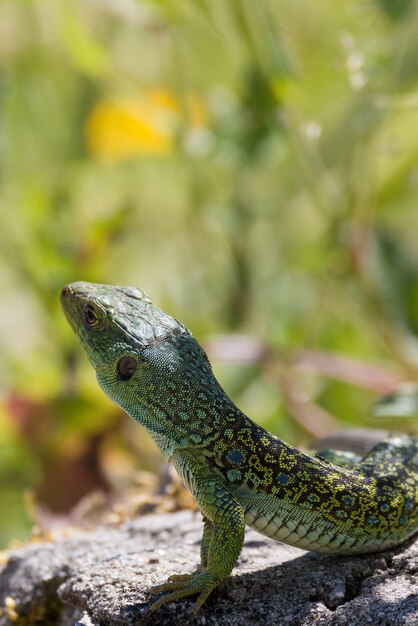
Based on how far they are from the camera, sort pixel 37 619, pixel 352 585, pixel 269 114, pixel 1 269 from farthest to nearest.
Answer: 1. pixel 1 269
2. pixel 269 114
3. pixel 37 619
4. pixel 352 585

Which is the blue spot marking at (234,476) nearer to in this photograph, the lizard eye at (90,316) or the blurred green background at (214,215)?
the lizard eye at (90,316)

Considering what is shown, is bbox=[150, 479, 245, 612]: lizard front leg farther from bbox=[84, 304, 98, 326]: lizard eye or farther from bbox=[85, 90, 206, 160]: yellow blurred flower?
bbox=[85, 90, 206, 160]: yellow blurred flower

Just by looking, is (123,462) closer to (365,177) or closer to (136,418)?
(365,177)

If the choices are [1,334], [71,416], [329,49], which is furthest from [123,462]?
[329,49]

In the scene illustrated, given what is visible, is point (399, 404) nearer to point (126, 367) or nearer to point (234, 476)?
point (234, 476)

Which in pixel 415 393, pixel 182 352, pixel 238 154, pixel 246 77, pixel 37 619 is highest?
pixel 246 77

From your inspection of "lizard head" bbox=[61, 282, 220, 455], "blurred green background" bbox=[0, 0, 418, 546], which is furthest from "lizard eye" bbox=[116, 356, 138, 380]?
"blurred green background" bbox=[0, 0, 418, 546]

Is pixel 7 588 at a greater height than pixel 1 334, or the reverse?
pixel 1 334

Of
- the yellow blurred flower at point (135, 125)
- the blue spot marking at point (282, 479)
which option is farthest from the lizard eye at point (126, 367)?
the yellow blurred flower at point (135, 125)
